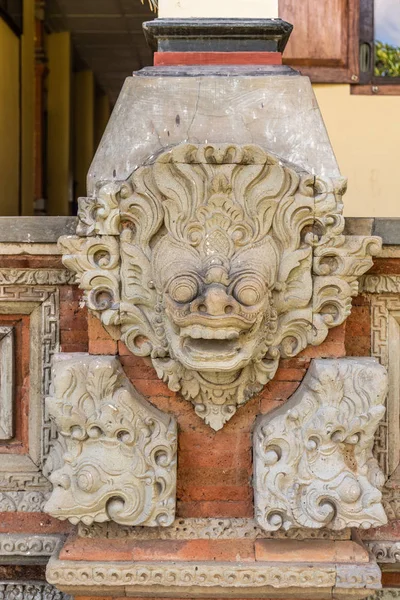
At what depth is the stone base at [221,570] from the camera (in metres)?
2.76

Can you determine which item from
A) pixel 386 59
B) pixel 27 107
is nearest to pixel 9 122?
pixel 27 107

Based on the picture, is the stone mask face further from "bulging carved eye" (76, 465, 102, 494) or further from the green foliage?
the green foliage

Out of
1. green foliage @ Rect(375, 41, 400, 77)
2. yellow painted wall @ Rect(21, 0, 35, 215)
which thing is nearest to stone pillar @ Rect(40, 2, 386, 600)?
green foliage @ Rect(375, 41, 400, 77)

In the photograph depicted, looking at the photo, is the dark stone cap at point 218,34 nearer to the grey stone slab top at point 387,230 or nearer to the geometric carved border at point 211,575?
the grey stone slab top at point 387,230

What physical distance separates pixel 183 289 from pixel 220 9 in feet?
3.76

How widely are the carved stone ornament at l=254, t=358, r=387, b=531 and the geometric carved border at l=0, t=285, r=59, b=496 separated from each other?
862mm

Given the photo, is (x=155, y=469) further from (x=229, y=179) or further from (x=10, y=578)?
(x=229, y=179)

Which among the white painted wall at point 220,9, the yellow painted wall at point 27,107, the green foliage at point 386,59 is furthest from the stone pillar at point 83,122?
the white painted wall at point 220,9

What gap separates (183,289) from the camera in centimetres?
262

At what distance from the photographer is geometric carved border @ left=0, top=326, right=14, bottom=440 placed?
3.09 meters

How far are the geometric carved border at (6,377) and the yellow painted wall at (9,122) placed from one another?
334 cm

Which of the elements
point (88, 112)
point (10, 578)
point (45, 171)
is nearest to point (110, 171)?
point (10, 578)

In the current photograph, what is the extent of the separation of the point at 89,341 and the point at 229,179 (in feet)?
2.56

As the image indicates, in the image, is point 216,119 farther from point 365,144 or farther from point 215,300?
point 365,144
